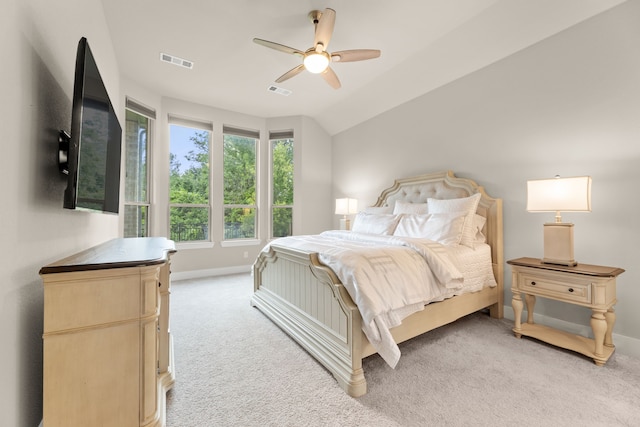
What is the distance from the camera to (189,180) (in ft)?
14.9

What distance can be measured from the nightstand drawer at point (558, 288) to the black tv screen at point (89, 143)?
317cm

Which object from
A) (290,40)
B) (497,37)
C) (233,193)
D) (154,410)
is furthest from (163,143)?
(497,37)

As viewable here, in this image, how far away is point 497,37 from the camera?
2.69m

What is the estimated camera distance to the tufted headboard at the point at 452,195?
281cm

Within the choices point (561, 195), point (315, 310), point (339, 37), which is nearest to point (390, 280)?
point (315, 310)

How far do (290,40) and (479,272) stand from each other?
10.3 feet

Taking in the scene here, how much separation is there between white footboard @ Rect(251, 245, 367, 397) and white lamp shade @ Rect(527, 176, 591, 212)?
1.80 m

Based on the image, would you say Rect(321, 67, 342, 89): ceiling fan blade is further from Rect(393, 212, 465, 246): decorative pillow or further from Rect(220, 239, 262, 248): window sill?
Rect(220, 239, 262, 248): window sill

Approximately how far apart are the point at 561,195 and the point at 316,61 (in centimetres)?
234

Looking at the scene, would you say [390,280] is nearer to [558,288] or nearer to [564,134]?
[558,288]

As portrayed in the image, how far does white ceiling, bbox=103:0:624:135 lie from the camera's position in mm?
2416

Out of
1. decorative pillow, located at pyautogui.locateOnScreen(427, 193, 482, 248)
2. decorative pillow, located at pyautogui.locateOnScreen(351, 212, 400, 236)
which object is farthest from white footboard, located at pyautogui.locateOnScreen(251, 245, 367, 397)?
decorative pillow, located at pyautogui.locateOnScreen(427, 193, 482, 248)

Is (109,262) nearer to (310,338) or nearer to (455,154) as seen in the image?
(310,338)

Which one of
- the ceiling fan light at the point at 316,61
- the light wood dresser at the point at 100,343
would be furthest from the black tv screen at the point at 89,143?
the ceiling fan light at the point at 316,61
